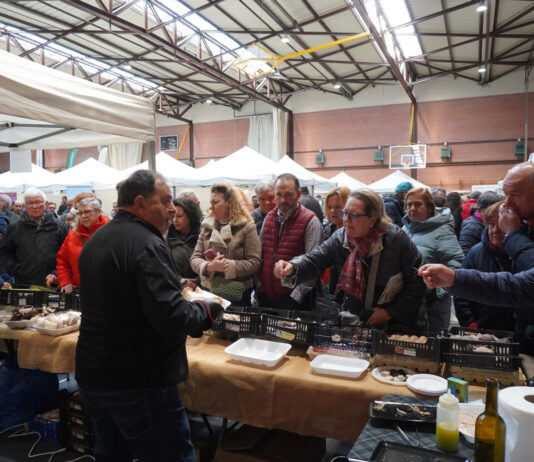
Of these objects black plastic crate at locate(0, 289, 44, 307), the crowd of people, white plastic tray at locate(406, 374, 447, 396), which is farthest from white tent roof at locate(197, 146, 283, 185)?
white plastic tray at locate(406, 374, 447, 396)

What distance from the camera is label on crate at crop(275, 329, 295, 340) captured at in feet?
7.24

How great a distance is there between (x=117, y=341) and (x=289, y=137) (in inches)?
540

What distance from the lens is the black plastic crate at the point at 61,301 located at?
2.86 metres

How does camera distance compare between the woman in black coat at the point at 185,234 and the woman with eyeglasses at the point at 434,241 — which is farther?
the woman in black coat at the point at 185,234

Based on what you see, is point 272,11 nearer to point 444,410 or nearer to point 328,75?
point 328,75

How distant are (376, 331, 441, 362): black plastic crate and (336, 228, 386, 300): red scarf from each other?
34 cm

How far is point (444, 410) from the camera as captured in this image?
1.28 m

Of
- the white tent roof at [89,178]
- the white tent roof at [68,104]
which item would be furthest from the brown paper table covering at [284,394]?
the white tent roof at [89,178]

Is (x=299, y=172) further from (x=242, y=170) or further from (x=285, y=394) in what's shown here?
(x=285, y=394)

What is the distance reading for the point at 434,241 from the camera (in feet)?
9.86

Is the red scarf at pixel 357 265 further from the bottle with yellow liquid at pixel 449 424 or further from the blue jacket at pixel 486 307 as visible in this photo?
the bottle with yellow liquid at pixel 449 424

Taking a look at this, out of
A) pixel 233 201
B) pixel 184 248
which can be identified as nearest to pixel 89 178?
pixel 184 248

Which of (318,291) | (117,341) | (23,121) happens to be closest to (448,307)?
(318,291)

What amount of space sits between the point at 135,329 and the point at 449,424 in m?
1.08
